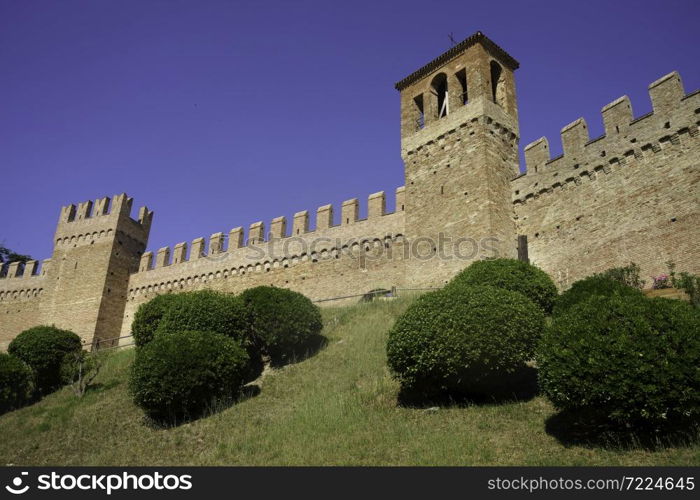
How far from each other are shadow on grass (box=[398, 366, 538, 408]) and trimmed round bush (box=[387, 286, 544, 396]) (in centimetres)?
5

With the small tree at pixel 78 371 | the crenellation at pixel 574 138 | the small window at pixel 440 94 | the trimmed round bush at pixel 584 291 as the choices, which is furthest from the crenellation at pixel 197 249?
the trimmed round bush at pixel 584 291

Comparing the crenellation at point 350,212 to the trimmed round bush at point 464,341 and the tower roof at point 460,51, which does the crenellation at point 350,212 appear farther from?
the trimmed round bush at point 464,341

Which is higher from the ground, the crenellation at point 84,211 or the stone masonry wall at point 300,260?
the crenellation at point 84,211

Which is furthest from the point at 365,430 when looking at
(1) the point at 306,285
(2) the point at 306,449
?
(1) the point at 306,285

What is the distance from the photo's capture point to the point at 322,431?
8523mm

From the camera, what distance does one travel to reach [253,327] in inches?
560

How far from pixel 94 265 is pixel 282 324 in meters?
18.0

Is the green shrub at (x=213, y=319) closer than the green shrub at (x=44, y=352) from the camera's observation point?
Yes

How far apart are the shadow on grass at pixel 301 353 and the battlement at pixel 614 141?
27.1 ft

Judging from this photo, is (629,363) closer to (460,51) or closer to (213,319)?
(213,319)

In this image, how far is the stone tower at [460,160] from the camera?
54.9 feet

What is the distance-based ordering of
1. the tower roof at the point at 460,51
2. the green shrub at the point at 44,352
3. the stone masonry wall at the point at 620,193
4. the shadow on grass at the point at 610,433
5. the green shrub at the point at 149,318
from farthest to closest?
the tower roof at the point at 460,51, the green shrub at the point at 44,352, the green shrub at the point at 149,318, the stone masonry wall at the point at 620,193, the shadow on grass at the point at 610,433

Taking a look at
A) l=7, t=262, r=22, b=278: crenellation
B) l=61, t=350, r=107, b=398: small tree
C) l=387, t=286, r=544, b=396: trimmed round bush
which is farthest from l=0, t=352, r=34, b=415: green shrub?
l=7, t=262, r=22, b=278: crenellation
